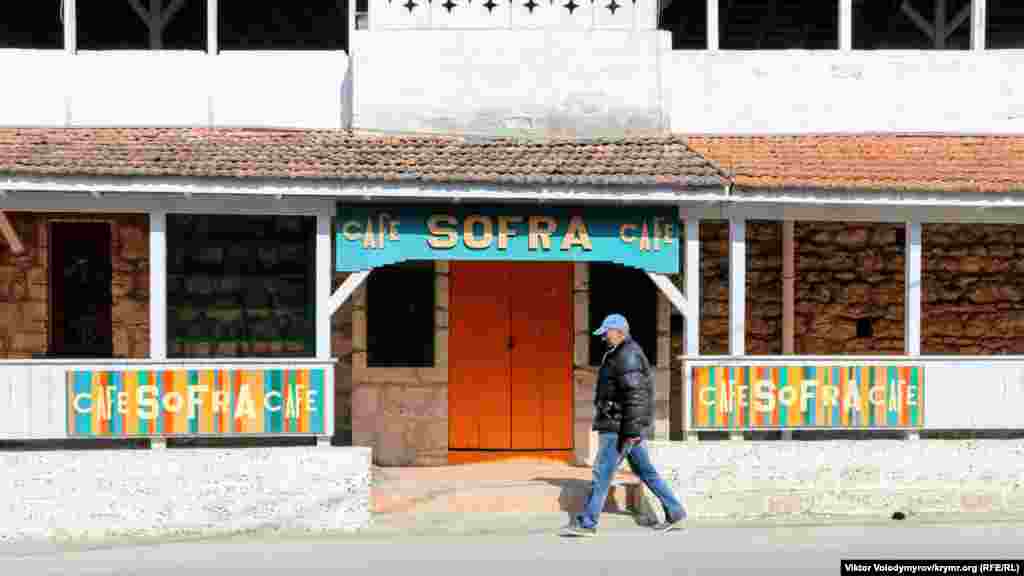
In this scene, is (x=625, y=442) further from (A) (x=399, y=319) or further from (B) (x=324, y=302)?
(A) (x=399, y=319)

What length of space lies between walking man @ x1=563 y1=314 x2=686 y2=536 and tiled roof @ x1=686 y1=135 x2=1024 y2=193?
1.90 m

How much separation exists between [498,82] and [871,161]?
11.3 ft

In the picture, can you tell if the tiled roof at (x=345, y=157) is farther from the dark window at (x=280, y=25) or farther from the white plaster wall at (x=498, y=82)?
the dark window at (x=280, y=25)

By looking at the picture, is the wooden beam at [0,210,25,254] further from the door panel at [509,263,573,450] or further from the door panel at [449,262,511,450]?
the door panel at [509,263,573,450]

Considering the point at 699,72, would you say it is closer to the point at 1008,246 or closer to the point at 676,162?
the point at 676,162

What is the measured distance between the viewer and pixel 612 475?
10656 mm

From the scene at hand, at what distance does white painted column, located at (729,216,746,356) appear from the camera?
11719 millimetres

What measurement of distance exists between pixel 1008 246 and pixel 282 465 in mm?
7797

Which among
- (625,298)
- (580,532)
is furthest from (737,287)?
(580,532)

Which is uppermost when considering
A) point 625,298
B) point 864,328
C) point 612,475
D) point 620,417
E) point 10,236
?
point 10,236

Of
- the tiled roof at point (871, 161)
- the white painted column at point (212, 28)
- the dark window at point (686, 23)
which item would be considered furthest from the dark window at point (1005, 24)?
the white painted column at point (212, 28)

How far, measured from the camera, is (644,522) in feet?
37.1

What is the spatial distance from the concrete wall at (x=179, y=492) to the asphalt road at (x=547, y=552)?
11.9 inches

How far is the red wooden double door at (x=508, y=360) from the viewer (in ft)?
44.8
